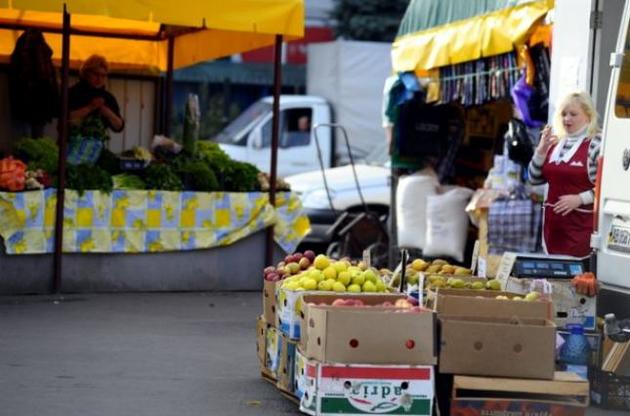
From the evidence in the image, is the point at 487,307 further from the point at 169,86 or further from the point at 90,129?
the point at 169,86

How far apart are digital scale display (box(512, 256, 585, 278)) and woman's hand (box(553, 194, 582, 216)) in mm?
1174

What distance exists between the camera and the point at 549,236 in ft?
34.6

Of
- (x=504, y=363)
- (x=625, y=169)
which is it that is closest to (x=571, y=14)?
(x=625, y=169)

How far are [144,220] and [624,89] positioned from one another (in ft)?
19.1

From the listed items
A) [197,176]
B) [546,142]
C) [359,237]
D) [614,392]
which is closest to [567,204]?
[546,142]

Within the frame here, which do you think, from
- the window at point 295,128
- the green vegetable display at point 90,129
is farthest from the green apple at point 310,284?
the window at point 295,128

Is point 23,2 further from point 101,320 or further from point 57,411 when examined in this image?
point 57,411

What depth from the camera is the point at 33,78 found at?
14.4m

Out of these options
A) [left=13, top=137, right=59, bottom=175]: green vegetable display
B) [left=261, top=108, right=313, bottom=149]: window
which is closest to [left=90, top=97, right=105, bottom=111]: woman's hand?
[left=13, top=137, right=59, bottom=175]: green vegetable display

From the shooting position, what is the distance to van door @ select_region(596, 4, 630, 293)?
9.01m

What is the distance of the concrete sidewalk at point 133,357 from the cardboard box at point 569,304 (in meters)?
0.57

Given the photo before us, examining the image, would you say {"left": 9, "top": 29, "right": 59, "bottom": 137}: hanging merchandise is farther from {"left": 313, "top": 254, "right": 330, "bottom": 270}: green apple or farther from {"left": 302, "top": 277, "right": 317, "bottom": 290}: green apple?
{"left": 302, "top": 277, "right": 317, "bottom": 290}: green apple

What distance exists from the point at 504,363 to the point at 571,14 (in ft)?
14.6

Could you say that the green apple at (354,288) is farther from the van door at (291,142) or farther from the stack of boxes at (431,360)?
the van door at (291,142)
